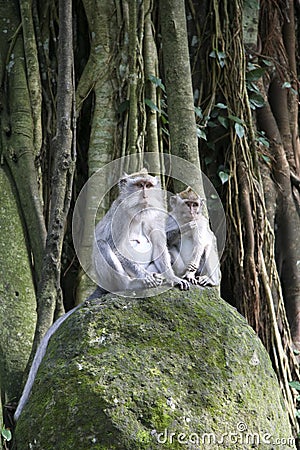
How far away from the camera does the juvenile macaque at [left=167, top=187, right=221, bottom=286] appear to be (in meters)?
3.34

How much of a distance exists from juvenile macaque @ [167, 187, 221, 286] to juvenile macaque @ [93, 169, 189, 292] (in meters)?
0.14

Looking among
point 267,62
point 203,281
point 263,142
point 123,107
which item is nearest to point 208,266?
point 203,281

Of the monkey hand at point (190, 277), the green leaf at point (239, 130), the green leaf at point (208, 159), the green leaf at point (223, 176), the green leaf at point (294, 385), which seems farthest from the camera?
the green leaf at point (208, 159)

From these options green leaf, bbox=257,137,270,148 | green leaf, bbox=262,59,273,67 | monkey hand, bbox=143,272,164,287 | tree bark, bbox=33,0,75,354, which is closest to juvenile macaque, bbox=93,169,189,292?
monkey hand, bbox=143,272,164,287

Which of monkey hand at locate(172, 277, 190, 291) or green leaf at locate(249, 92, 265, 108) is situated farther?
green leaf at locate(249, 92, 265, 108)

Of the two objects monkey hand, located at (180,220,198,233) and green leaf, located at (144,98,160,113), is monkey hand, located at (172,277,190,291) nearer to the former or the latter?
monkey hand, located at (180,220,198,233)

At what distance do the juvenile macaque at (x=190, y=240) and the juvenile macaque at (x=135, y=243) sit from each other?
141 millimetres

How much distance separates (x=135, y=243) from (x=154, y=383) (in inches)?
26.0

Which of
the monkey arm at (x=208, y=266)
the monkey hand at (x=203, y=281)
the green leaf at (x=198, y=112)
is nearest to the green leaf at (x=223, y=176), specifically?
the green leaf at (x=198, y=112)

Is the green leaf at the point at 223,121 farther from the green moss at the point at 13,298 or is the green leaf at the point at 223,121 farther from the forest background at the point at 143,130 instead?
the green moss at the point at 13,298

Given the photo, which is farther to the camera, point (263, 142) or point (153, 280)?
point (263, 142)

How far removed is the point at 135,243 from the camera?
10.5 ft

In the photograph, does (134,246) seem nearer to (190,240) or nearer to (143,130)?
(190,240)

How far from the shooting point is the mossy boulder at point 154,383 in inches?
107
